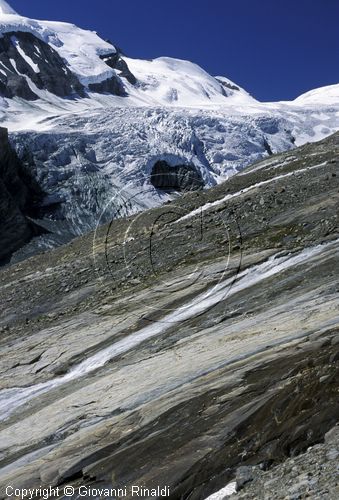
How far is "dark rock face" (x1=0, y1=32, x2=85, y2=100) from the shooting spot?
430ft

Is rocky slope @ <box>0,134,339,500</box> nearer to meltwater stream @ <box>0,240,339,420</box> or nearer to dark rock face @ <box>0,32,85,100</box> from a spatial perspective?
meltwater stream @ <box>0,240,339,420</box>

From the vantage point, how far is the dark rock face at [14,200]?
68312 millimetres

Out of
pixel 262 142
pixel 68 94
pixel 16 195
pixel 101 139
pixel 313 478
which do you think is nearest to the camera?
pixel 313 478

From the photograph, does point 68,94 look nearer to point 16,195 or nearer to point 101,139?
point 101,139

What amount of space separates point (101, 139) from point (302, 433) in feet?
261

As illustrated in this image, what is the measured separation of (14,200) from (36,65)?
7149 cm

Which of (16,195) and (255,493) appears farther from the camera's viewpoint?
(16,195)

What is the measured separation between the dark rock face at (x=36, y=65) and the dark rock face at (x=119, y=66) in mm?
30032

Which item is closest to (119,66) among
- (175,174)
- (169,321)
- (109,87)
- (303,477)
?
(109,87)

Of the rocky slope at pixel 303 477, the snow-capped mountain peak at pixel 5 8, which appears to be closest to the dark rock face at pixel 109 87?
the snow-capped mountain peak at pixel 5 8

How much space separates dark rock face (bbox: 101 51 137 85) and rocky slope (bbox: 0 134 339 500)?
495 ft

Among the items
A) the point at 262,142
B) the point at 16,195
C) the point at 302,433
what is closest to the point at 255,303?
the point at 302,433

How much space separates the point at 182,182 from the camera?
89.5 meters

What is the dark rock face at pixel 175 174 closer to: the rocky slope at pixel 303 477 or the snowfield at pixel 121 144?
the snowfield at pixel 121 144
